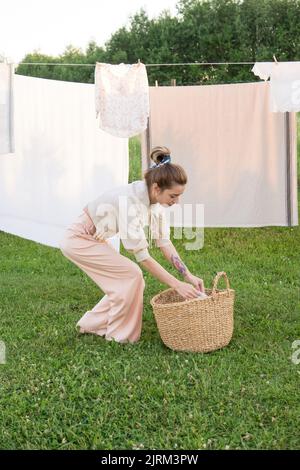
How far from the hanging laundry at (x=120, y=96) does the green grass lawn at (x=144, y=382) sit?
140cm

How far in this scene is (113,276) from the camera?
332cm

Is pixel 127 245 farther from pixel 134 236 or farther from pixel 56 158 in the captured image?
pixel 56 158

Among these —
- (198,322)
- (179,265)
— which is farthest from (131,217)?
(198,322)

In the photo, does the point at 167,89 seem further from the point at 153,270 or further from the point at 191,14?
the point at 191,14

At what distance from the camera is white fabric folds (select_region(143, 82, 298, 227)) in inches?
226

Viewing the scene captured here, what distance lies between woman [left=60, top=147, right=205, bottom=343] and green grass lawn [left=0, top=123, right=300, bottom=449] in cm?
13

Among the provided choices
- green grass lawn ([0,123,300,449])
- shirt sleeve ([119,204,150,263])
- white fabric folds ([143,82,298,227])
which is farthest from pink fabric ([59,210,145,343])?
white fabric folds ([143,82,298,227])

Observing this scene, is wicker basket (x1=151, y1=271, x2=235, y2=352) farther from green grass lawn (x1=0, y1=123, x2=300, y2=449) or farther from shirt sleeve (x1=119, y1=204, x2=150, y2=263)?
shirt sleeve (x1=119, y1=204, x2=150, y2=263)

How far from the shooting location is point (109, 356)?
3.17 meters

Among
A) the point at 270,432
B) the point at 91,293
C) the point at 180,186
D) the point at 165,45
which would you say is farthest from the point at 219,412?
the point at 165,45

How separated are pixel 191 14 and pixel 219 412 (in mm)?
21247

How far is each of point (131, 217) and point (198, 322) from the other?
0.60 meters
